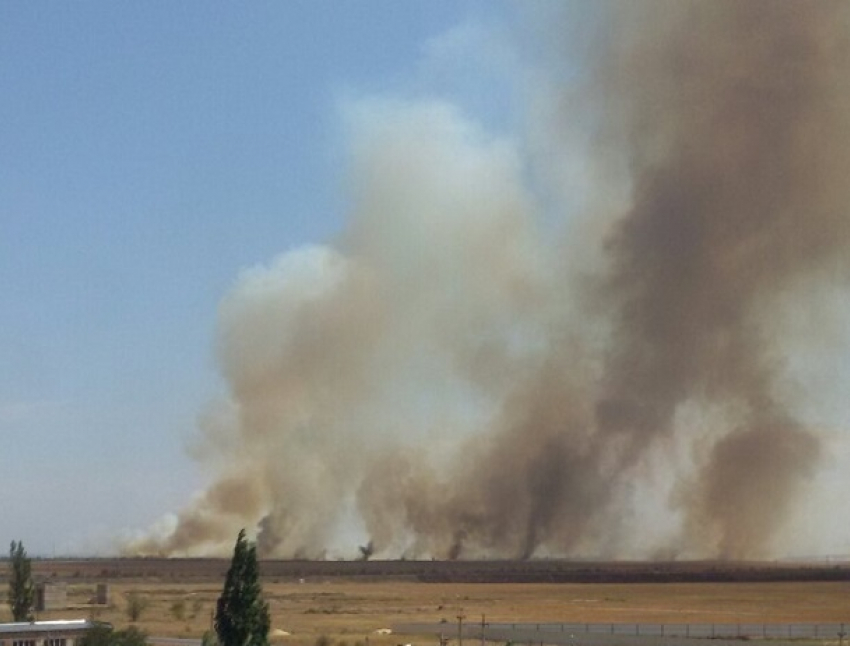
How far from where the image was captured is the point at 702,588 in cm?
8606

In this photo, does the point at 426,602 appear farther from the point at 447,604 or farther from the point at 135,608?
the point at 135,608

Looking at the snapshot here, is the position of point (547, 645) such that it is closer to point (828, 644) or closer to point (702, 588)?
point (828, 644)

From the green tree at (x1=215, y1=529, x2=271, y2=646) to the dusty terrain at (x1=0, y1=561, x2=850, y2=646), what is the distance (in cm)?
2122

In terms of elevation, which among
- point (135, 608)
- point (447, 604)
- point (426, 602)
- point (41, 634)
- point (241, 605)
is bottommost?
point (241, 605)

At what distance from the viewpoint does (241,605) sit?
28.8 m

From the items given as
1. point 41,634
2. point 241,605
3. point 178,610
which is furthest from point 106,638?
point 178,610

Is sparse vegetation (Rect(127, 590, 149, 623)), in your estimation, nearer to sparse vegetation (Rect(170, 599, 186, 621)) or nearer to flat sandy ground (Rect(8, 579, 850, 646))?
flat sandy ground (Rect(8, 579, 850, 646))

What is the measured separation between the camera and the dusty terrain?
59.8 meters

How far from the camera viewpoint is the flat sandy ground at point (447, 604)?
58875 millimetres

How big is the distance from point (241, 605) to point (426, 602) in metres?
46.2

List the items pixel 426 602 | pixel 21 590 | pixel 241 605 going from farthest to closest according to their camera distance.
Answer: pixel 426 602 → pixel 21 590 → pixel 241 605

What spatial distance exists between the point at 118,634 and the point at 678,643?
57.3ft

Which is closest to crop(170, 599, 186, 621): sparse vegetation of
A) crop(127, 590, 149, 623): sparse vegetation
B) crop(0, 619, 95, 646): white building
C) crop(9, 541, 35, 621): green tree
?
crop(127, 590, 149, 623): sparse vegetation

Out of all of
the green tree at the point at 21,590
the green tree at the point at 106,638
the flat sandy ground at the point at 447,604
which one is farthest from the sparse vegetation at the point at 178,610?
the green tree at the point at 106,638
